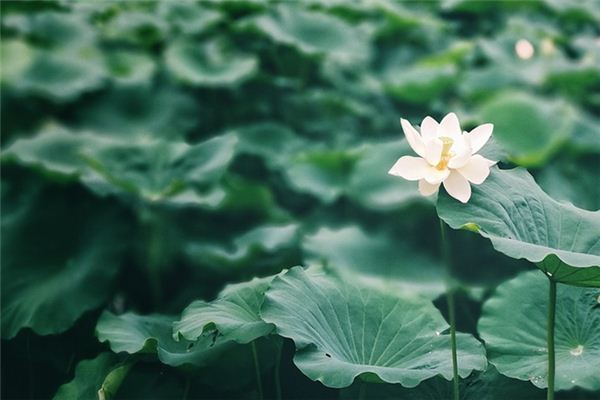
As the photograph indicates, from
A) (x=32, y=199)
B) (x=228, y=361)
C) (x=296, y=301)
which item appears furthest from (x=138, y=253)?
(x=296, y=301)

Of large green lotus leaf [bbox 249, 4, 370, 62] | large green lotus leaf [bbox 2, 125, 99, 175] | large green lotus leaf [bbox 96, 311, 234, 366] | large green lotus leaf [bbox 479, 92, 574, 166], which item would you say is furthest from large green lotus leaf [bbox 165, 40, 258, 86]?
large green lotus leaf [bbox 96, 311, 234, 366]

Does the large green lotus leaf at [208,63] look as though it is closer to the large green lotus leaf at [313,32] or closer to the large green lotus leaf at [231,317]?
the large green lotus leaf at [313,32]

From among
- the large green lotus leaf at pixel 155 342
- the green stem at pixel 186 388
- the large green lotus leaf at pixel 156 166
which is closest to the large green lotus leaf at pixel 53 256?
the large green lotus leaf at pixel 156 166

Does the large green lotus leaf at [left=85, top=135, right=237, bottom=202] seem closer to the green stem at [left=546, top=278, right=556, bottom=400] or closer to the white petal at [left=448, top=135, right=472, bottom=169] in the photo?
the white petal at [left=448, top=135, right=472, bottom=169]

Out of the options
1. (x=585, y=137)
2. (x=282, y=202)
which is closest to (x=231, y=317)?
(x=282, y=202)

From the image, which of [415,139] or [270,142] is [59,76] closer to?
[270,142]
